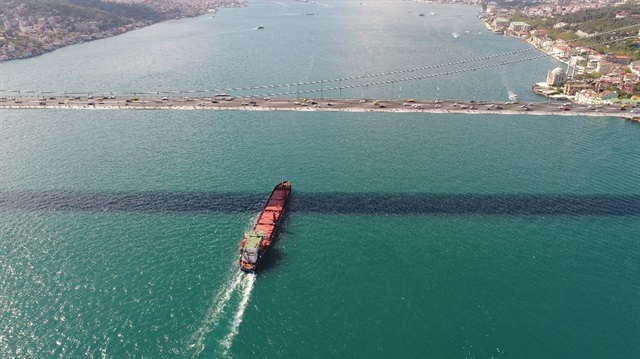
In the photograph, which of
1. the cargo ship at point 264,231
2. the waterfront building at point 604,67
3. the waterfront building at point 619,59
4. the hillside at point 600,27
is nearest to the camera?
the cargo ship at point 264,231

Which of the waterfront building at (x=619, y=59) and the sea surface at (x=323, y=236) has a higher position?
the waterfront building at (x=619, y=59)

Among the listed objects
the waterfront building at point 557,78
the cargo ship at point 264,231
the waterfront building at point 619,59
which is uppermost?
the waterfront building at point 619,59

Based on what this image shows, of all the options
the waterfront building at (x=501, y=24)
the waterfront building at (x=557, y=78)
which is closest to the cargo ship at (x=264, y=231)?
the waterfront building at (x=557, y=78)

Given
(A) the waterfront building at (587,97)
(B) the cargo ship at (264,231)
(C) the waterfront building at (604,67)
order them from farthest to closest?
(C) the waterfront building at (604,67) → (A) the waterfront building at (587,97) → (B) the cargo ship at (264,231)

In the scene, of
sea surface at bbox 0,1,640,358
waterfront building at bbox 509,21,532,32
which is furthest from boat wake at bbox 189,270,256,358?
waterfront building at bbox 509,21,532,32

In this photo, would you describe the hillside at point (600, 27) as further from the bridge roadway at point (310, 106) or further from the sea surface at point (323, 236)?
the bridge roadway at point (310, 106)
